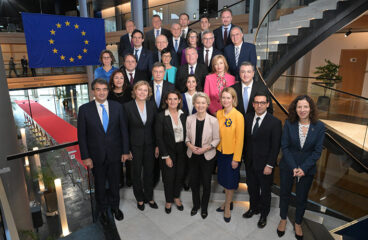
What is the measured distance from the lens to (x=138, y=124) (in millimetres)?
3123

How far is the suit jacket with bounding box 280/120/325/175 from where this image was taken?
8.88ft

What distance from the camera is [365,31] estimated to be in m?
10.6

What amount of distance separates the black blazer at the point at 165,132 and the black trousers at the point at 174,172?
0.09 metres

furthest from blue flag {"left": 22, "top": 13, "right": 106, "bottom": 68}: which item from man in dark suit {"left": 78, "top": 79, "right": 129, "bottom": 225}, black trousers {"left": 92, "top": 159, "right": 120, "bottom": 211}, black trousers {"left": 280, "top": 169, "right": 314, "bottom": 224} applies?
black trousers {"left": 280, "top": 169, "right": 314, "bottom": 224}

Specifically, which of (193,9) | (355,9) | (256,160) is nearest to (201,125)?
(256,160)

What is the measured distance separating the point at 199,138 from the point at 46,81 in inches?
532

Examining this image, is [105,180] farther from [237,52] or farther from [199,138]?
[237,52]

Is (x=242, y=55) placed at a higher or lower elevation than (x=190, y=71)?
higher

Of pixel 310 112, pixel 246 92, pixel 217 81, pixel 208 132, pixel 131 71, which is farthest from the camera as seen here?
pixel 131 71

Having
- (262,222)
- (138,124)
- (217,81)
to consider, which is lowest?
(262,222)

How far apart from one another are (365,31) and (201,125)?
11.1 m

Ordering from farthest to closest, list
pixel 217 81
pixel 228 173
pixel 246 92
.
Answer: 1. pixel 217 81
2. pixel 246 92
3. pixel 228 173

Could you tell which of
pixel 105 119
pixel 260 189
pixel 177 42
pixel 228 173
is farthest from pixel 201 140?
pixel 177 42

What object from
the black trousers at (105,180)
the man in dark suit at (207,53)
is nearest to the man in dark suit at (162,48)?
the man in dark suit at (207,53)
